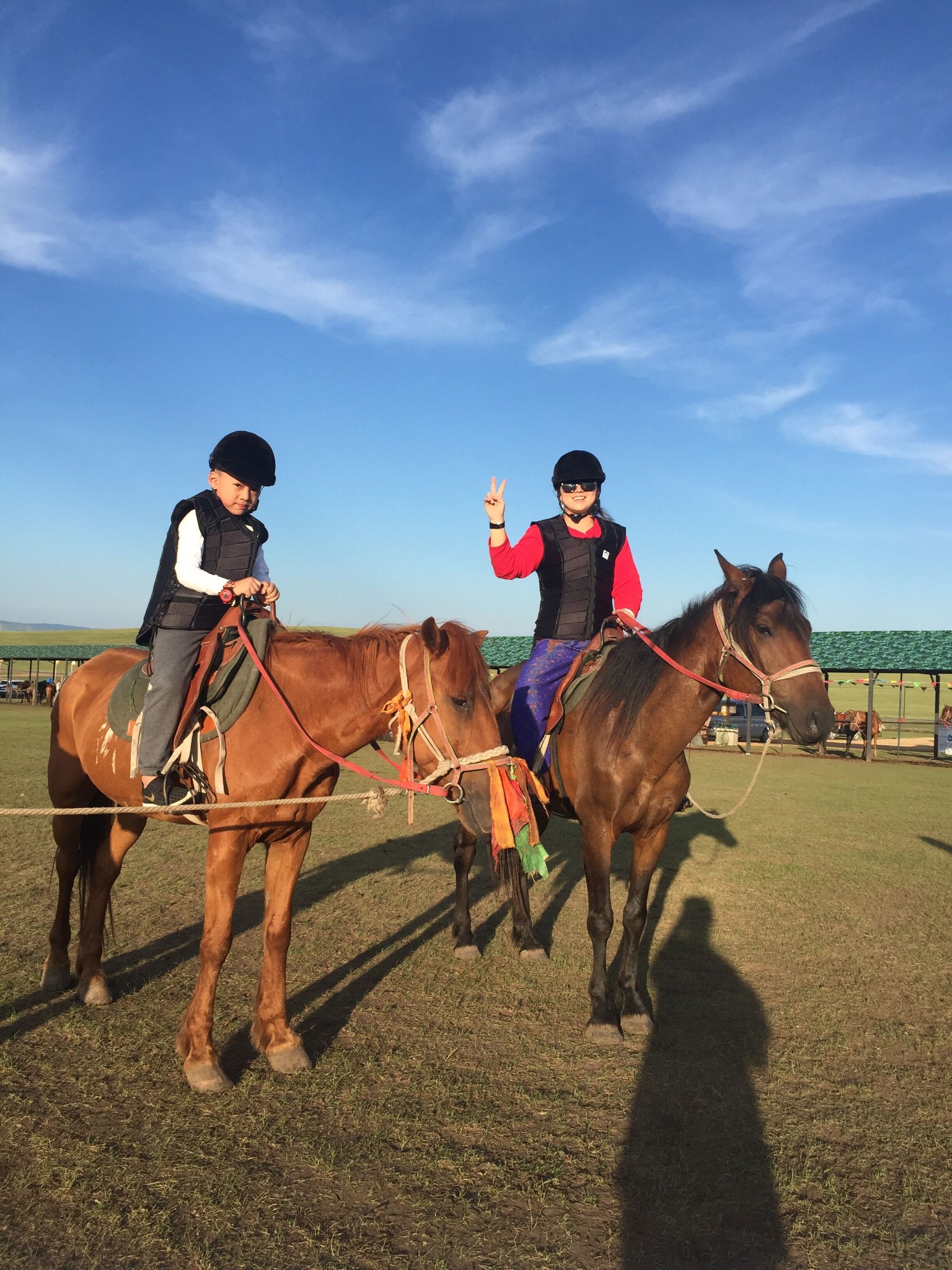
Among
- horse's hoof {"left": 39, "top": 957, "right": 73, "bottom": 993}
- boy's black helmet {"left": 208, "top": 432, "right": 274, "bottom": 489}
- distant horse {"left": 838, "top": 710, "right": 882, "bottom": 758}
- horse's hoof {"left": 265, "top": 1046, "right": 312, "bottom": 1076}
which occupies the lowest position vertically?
horse's hoof {"left": 39, "top": 957, "right": 73, "bottom": 993}

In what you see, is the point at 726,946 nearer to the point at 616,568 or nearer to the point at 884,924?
the point at 884,924

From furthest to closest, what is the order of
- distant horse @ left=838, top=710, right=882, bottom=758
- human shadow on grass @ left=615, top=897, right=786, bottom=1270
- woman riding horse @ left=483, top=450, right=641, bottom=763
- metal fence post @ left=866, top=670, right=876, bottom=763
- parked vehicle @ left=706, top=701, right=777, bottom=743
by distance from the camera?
parked vehicle @ left=706, top=701, right=777, bottom=743 → distant horse @ left=838, top=710, right=882, bottom=758 → metal fence post @ left=866, top=670, right=876, bottom=763 → woman riding horse @ left=483, top=450, right=641, bottom=763 → human shadow on grass @ left=615, top=897, right=786, bottom=1270

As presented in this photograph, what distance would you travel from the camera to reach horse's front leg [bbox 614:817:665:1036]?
4.67 m

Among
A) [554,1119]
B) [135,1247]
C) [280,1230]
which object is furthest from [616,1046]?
[135,1247]

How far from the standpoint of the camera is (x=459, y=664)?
3.61 metres

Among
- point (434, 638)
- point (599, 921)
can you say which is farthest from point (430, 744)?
point (599, 921)

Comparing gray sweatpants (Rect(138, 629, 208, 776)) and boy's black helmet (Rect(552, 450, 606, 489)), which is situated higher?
boy's black helmet (Rect(552, 450, 606, 489))

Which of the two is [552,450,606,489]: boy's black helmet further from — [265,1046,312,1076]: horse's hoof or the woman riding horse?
[265,1046,312,1076]: horse's hoof

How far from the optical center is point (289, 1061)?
3904mm

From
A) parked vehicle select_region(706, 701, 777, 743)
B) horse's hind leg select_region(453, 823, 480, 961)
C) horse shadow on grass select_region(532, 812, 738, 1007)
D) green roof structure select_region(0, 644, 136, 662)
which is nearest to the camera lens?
horse's hind leg select_region(453, 823, 480, 961)

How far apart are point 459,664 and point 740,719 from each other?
1323 inches

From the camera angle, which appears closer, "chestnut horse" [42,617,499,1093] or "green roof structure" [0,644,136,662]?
"chestnut horse" [42,617,499,1093]

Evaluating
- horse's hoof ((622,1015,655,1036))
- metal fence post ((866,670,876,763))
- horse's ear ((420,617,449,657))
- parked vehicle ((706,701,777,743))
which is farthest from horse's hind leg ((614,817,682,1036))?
parked vehicle ((706,701,777,743))

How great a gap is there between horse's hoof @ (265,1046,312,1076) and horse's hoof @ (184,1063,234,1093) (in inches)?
10.1
